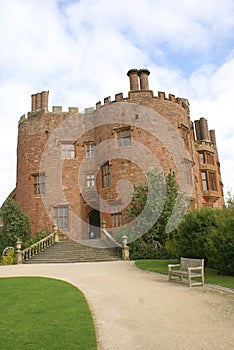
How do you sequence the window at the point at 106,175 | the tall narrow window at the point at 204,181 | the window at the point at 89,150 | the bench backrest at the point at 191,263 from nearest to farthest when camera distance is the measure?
the bench backrest at the point at 191,263
the window at the point at 106,175
the window at the point at 89,150
the tall narrow window at the point at 204,181

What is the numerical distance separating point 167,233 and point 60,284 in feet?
33.9

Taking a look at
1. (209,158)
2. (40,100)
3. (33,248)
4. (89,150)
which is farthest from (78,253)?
(209,158)

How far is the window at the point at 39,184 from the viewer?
26359 mm

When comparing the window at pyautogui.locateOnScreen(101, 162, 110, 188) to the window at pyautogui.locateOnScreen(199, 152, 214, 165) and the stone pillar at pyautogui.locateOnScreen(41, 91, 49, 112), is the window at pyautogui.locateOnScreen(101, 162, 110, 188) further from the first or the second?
the window at pyautogui.locateOnScreen(199, 152, 214, 165)

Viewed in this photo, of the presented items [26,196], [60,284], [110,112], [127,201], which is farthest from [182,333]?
[26,196]

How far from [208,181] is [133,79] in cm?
1139

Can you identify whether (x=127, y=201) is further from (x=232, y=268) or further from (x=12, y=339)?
(x=12, y=339)

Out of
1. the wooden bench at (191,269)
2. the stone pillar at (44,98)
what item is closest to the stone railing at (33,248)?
the wooden bench at (191,269)

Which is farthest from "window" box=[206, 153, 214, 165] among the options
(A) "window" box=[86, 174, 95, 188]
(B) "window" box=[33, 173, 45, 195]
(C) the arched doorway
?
(B) "window" box=[33, 173, 45, 195]

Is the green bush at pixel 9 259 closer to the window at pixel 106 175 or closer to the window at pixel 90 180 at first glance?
the window at pixel 106 175

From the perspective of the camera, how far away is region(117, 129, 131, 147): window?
2399 cm

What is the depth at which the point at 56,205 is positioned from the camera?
25797mm

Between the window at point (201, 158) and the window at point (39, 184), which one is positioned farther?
the window at point (201, 158)

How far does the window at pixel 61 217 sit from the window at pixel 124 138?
7086 mm
